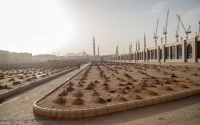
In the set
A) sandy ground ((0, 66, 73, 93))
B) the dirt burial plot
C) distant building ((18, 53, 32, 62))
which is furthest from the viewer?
distant building ((18, 53, 32, 62))

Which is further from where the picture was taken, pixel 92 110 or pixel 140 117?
pixel 92 110

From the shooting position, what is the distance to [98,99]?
874 centimetres

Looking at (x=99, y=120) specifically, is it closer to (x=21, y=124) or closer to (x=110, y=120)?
(x=110, y=120)

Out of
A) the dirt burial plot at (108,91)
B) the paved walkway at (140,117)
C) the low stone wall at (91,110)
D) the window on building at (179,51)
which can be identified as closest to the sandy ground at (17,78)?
the dirt burial plot at (108,91)

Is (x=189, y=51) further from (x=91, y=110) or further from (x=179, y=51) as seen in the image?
(x=91, y=110)

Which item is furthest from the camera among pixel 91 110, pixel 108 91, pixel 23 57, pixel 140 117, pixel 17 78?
pixel 23 57

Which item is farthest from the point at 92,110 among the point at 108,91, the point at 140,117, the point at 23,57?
the point at 23,57

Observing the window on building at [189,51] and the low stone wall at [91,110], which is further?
the window on building at [189,51]

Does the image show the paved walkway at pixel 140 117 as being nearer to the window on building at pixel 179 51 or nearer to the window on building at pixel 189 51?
the window on building at pixel 189 51

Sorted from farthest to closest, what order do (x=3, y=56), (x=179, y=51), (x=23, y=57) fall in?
(x=23, y=57) → (x=3, y=56) → (x=179, y=51)

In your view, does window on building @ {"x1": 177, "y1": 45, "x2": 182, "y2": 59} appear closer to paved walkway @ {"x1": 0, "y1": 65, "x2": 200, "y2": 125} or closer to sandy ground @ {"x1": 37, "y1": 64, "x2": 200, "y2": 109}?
sandy ground @ {"x1": 37, "y1": 64, "x2": 200, "y2": 109}

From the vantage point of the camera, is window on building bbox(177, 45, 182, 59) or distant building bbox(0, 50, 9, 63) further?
distant building bbox(0, 50, 9, 63)

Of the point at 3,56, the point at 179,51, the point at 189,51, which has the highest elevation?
the point at 3,56

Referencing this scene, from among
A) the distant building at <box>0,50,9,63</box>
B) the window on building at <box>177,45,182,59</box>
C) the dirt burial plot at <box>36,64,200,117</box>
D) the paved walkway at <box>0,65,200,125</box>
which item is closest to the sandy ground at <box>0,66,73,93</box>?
the dirt burial plot at <box>36,64,200,117</box>
